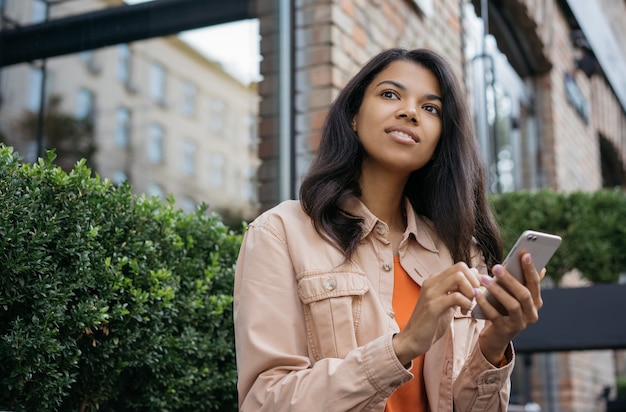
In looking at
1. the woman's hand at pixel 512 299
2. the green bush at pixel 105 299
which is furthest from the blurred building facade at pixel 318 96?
the woman's hand at pixel 512 299

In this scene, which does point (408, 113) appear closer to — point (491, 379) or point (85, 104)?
point (491, 379)

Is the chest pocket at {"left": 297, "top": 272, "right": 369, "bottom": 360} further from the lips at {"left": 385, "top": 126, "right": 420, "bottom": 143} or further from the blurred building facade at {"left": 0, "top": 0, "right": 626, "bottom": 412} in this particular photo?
the blurred building facade at {"left": 0, "top": 0, "right": 626, "bottom": 412}

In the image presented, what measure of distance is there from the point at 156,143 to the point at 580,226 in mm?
2874

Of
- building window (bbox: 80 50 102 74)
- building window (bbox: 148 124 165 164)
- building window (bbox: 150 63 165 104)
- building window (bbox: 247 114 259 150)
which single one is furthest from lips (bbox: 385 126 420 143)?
building window (bbox: 150 63 165 104)

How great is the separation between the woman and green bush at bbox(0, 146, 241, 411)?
1.60 ft

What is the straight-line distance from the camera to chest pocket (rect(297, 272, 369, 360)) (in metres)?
1.85

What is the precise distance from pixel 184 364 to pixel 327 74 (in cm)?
205

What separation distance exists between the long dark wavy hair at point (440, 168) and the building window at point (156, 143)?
3138mm

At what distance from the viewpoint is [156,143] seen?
18.0ft

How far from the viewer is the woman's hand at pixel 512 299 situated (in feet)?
5.49

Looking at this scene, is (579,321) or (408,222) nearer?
(408,222)

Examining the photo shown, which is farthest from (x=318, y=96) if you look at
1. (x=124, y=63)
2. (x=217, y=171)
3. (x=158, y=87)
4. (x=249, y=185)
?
(x=158, y=87)

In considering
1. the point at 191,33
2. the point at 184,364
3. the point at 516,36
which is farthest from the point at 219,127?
the point at 516,36

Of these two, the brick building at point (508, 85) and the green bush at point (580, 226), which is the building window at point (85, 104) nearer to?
the brick building at point (508, 85)
